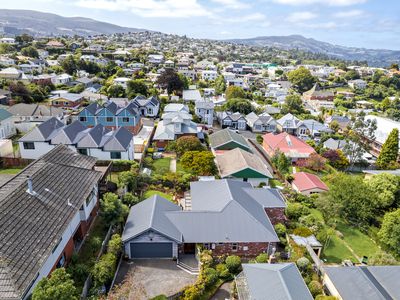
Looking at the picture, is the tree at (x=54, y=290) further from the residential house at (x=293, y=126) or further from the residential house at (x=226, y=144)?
the residential house at (x=293, y=126)

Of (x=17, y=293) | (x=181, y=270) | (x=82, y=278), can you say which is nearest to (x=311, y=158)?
(x=181, y=270)

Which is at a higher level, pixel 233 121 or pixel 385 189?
pixel 385 189

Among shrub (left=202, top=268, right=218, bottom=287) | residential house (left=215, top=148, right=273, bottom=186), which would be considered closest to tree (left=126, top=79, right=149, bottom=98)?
residential house (left=215, top=148, right=273, bottom=186)

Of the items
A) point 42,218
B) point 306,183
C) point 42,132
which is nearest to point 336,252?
point 306,183

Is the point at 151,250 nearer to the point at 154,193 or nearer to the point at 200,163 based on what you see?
the point at 154,193

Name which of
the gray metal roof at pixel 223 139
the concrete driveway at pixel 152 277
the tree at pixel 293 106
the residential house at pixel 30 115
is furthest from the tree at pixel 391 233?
the tree at pixel 293 106

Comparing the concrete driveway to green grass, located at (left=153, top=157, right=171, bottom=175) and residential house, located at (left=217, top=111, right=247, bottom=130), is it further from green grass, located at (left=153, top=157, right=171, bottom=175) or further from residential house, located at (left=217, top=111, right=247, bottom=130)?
residential house, located at (left=217, top=111, right=247, bottom=130)
